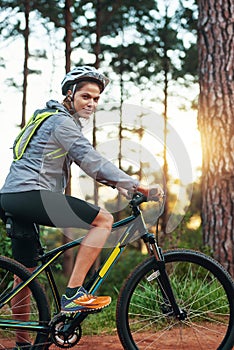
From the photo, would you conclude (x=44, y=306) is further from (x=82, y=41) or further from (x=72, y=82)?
(x=82, y=41)

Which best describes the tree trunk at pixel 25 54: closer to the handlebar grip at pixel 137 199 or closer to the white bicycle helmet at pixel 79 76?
the white bicycle helmet at pixel 79 76

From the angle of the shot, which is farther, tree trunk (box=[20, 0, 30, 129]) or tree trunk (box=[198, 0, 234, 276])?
tree trunk (box=[20, 0, 30, 129])

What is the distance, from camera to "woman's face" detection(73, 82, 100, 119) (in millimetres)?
3977

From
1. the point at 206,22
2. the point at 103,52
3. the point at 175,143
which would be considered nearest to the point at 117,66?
the point at 103,52

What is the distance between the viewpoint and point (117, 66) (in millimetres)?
17766

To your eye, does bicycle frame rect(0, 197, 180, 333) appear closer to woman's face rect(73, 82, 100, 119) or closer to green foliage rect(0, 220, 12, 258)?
woman's face rect(73, 82, 100, 119)

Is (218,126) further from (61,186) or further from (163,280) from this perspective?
(61,186)

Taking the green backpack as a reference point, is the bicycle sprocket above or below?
below

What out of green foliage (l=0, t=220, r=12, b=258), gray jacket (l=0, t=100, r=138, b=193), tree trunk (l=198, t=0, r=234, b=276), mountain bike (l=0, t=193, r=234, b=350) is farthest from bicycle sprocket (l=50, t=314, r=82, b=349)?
tree trunk (l=198, t=0, r=234, b=276)

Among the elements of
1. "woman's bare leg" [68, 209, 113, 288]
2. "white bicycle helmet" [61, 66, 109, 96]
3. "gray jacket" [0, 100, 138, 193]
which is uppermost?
"white bicycle helmet" [61, 66, 109, 96]

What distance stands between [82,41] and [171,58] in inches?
126

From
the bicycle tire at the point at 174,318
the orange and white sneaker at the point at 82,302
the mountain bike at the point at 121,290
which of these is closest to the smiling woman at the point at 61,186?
the orange and white sneaker at the point at 82,302

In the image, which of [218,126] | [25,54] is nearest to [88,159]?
[218,126]

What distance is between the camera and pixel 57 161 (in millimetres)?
3852
